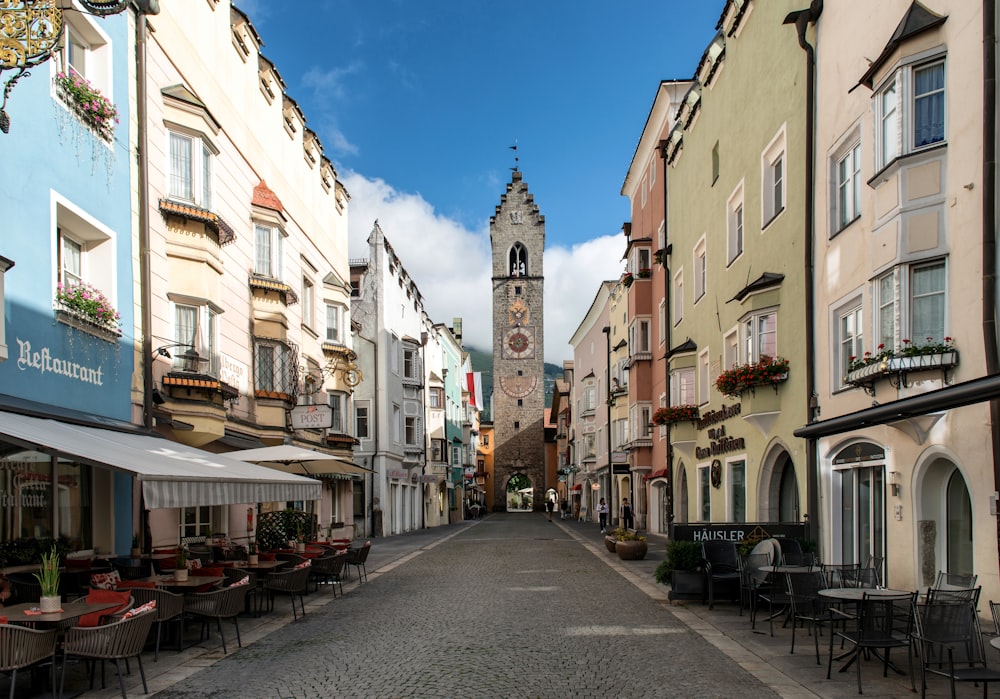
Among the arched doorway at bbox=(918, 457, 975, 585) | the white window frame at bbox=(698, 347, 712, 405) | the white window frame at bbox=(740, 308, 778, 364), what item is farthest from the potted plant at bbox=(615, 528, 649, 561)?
the arched doorway at bbox=(918, 457, 975, 585)

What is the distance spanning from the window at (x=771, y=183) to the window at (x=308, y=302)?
14.2 m

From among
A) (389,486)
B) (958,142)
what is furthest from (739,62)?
(389,486)

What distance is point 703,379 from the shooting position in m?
25.4

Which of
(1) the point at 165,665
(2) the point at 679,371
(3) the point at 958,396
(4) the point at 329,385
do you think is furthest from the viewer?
(4) the point at 329,385

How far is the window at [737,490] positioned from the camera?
70.0 ft

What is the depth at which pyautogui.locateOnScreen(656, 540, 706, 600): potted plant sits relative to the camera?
13852 mm

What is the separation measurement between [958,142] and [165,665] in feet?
36.7

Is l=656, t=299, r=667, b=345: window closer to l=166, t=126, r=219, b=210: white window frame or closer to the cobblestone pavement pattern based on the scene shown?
the cobblestone pavement pattern

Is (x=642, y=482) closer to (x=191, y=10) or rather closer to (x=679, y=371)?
(x=679, y=371)

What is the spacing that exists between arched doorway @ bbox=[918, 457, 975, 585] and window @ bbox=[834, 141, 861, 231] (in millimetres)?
4313

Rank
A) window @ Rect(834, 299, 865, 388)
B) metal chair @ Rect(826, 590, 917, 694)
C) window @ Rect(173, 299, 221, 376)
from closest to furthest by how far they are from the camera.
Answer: metal chair @ Rect(826, 590, 917, 694) < window @ Rect(834, 299, 865, 388) < window @ Rect(173, 299, 221, 376)

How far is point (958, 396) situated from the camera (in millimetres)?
7957

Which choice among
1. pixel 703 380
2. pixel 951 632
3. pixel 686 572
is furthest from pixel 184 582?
pixel 703 380

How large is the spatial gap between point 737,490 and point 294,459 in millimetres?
11224
